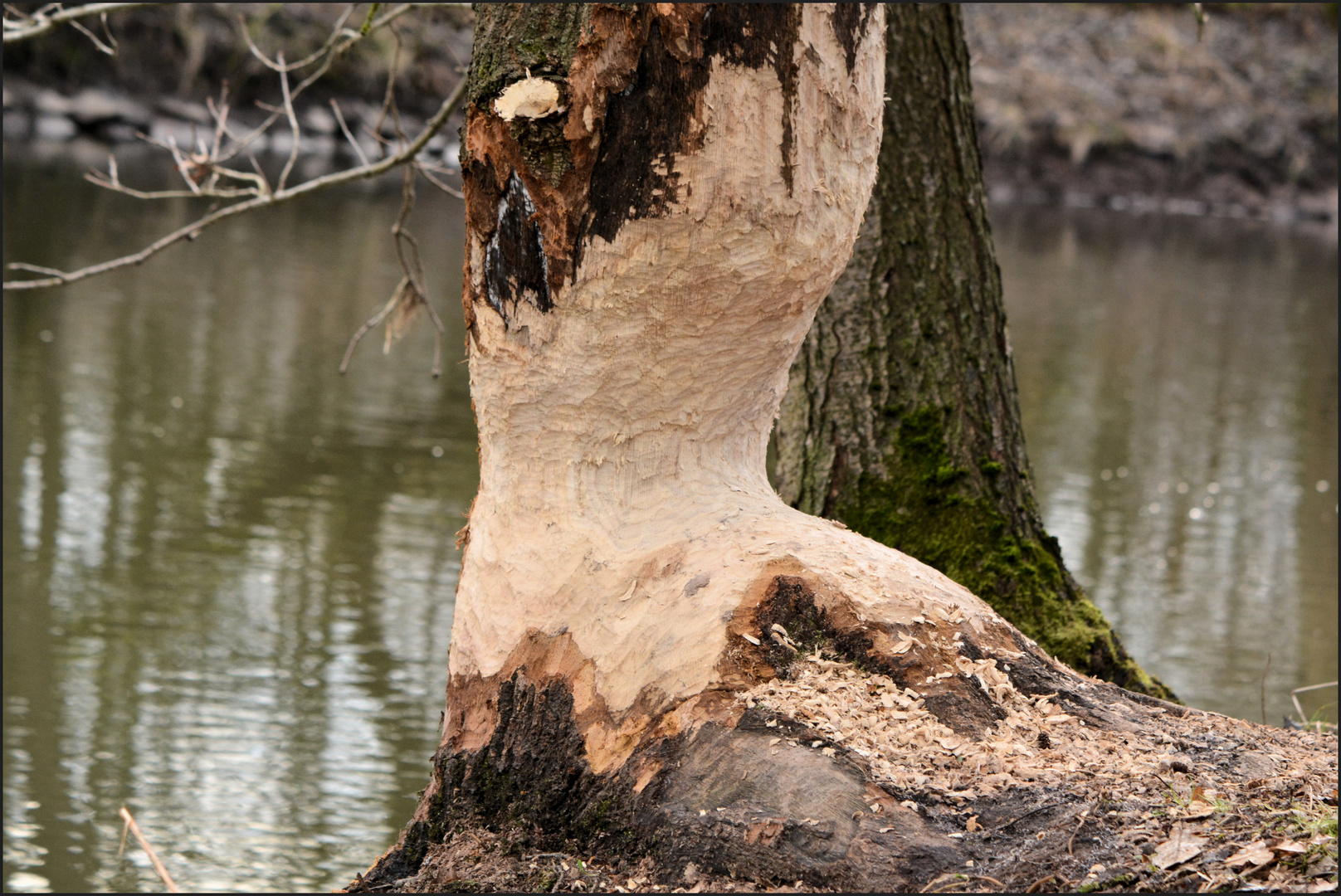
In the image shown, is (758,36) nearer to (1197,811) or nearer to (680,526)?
(680,526)

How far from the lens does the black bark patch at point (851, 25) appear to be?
6.18ft

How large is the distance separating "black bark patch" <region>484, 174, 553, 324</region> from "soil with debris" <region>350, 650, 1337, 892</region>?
0.70 metres

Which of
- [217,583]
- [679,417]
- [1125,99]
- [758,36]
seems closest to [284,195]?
[679,417]

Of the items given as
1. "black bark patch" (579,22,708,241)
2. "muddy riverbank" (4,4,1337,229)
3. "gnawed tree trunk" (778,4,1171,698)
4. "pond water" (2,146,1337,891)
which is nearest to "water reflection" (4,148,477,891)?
"pond water" (2,146,1337,891)

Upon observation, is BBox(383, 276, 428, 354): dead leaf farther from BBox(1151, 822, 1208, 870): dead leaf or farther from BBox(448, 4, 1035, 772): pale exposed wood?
BBox(1151, 822, 1208, 870): dead leaf

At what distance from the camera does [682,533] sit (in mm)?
2096

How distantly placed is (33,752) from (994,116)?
28769 mm

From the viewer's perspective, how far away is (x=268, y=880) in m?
4.34

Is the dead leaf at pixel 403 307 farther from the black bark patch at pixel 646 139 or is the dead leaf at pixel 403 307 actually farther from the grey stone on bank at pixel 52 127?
the grey stone on bank at pixel 52 127

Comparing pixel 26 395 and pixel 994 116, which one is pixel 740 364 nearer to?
pixel 26 395

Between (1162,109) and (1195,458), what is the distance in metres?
24.7

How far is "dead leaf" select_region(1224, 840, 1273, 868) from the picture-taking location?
1583 millimetres

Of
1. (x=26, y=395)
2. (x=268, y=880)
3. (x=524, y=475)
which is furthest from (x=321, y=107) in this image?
(x=524, y=475)

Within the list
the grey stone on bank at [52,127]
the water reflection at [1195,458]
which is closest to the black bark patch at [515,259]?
the water reflection at [1195,458]
